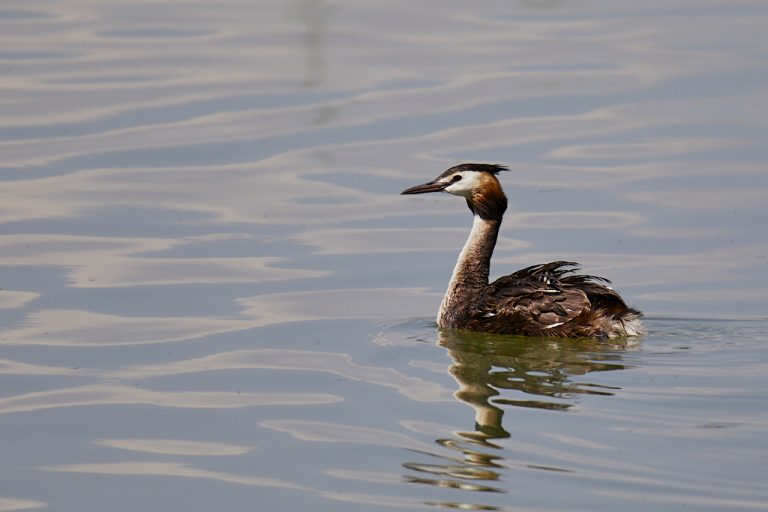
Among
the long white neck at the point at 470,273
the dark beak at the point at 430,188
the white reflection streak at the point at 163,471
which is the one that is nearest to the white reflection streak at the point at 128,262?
the dark beak at the point at 430,188

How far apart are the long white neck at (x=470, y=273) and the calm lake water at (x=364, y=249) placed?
188mm

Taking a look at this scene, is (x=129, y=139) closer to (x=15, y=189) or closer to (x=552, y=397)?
(x=15, y=189)

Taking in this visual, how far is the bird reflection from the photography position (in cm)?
868

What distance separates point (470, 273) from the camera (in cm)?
1251

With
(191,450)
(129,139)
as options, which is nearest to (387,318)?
(191,450)

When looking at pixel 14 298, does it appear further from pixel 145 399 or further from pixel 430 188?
pixel 430 188

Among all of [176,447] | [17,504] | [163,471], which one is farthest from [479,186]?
[17,504]

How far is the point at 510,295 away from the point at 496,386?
1.53 meters

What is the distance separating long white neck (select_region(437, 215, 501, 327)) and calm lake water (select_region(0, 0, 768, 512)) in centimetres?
19

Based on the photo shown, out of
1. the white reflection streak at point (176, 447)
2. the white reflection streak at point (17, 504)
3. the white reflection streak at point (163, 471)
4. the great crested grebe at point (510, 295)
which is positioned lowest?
the white reflection streak at point (17, 504)

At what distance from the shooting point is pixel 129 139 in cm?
1786

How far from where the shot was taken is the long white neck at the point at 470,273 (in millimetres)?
12102

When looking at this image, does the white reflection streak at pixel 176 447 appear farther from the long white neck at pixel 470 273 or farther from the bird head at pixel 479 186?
the bird head at pixel 479 186

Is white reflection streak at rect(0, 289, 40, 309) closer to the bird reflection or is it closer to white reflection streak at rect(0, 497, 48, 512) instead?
the bird reflection
